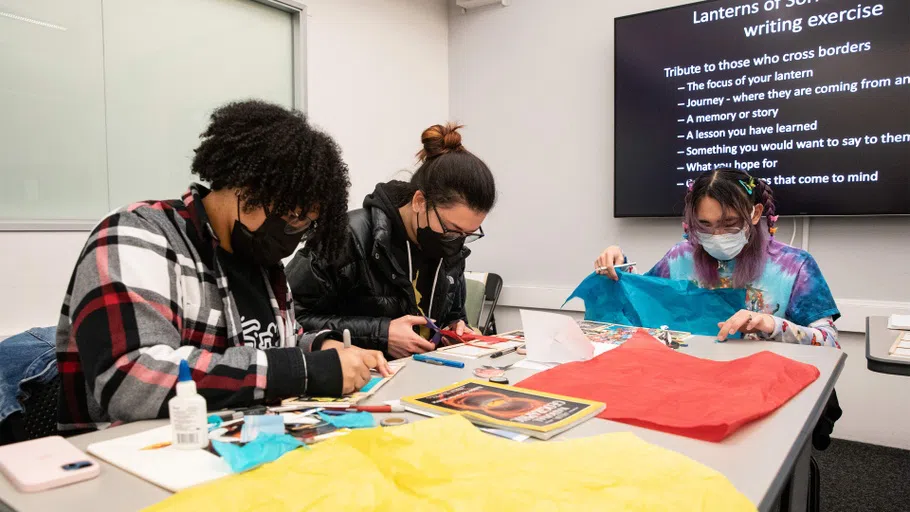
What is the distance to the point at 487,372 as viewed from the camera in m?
1.37

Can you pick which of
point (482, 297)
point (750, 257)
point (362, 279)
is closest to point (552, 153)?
point (482, 297)

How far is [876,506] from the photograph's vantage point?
2.38 m

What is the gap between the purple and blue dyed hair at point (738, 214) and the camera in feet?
6.60

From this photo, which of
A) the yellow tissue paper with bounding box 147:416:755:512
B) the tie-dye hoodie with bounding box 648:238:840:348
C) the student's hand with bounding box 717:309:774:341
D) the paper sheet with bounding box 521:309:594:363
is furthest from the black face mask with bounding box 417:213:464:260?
the yellow tissue paper with bounding box 147:416:755:512

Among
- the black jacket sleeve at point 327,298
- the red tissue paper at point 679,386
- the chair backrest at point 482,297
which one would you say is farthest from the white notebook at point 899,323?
the chair backrest at point 482,297

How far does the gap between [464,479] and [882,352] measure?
4.07 ft

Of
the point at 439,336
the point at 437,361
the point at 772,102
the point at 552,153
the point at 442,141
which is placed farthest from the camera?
the point at 552,153

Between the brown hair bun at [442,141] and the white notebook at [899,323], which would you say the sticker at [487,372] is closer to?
the brown hair bun at [442,141]

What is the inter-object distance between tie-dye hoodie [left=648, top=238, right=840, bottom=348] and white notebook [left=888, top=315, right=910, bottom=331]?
0.15 metres

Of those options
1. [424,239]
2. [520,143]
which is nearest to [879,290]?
[520,143]

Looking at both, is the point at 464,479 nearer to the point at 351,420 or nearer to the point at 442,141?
the point at 351,420

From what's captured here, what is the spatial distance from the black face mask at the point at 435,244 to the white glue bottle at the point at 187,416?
1128 millimetres

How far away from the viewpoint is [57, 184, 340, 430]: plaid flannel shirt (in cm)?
96

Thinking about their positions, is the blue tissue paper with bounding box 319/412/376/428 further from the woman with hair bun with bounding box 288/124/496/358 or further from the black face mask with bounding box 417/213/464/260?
the black face mask with bounding box 417/213/464/260
